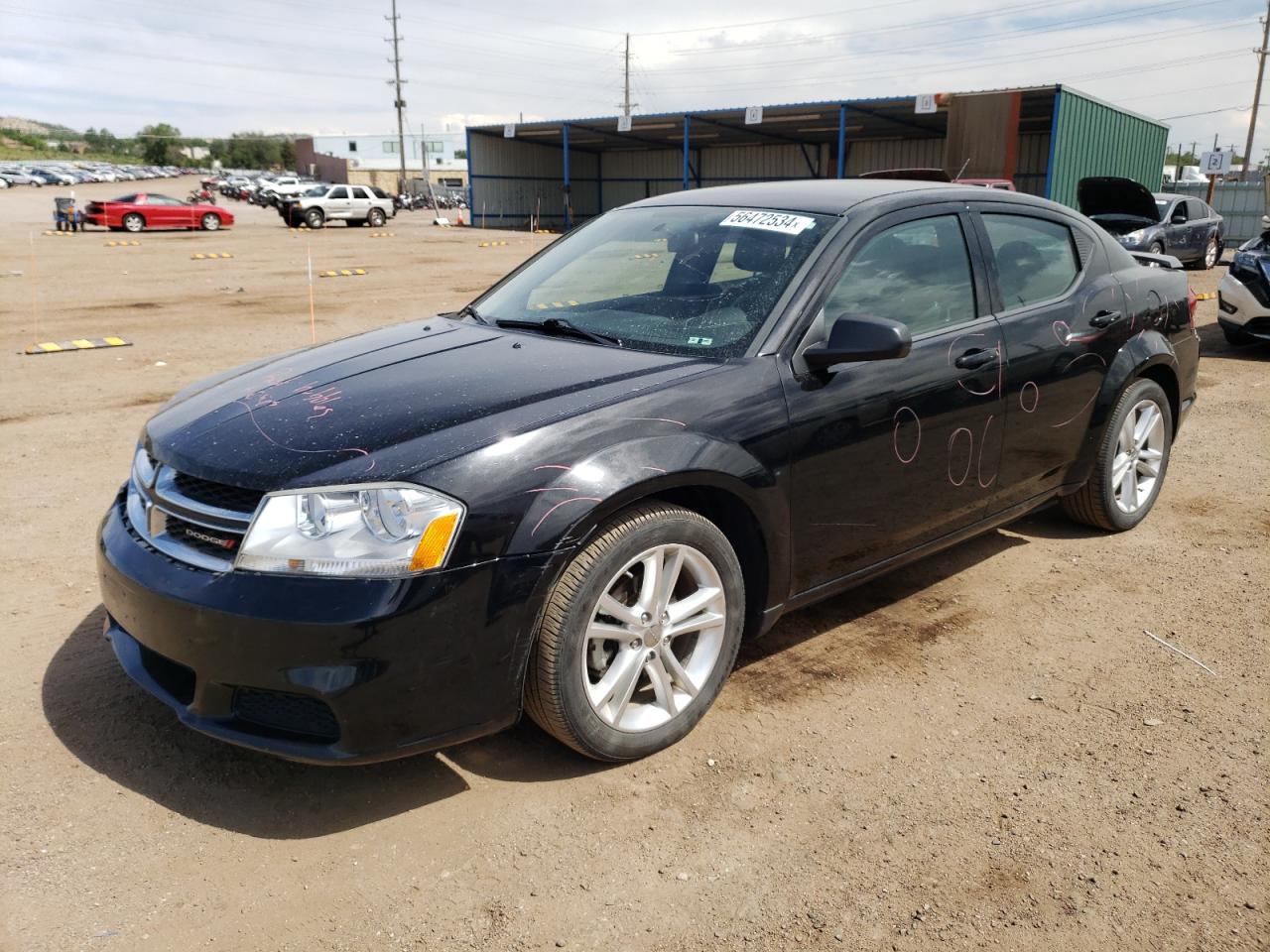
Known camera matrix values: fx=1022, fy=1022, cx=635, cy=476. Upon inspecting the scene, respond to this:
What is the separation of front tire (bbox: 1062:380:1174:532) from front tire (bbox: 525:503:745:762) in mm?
2474

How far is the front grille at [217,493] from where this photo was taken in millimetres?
2709

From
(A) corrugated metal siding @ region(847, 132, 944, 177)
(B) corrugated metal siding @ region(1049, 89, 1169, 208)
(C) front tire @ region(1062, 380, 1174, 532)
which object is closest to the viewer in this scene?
(C) front tire @ region(1062, 380, 1174, 532)

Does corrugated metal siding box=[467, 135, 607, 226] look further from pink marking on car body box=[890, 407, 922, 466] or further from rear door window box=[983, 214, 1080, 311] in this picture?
Result: pink marking on car body box=[890, 407, 922, 466]

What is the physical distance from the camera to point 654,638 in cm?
304

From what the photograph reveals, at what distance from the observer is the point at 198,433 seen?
3.07 meters

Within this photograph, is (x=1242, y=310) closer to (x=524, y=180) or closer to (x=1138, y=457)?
(x=1138, y=457)

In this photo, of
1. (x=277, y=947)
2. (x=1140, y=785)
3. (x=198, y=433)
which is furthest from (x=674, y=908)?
(x=198, y=433)

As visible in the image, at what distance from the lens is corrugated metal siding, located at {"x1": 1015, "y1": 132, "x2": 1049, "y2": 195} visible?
36.4 m

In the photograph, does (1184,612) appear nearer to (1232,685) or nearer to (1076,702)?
(1232,685)

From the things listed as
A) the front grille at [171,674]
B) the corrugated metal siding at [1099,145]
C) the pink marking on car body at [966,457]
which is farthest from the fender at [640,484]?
the corrugated metal siding at [1099,145]

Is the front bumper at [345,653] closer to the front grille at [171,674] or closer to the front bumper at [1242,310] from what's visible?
the front grille at [171,674]

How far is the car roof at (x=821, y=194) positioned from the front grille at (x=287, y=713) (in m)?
2.40

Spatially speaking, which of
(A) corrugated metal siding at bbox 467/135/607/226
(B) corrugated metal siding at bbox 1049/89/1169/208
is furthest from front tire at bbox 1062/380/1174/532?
(A) corrugated metal siding at bbox 467/135/607/226

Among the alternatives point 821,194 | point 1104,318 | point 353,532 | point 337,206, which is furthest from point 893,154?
point 353,532
